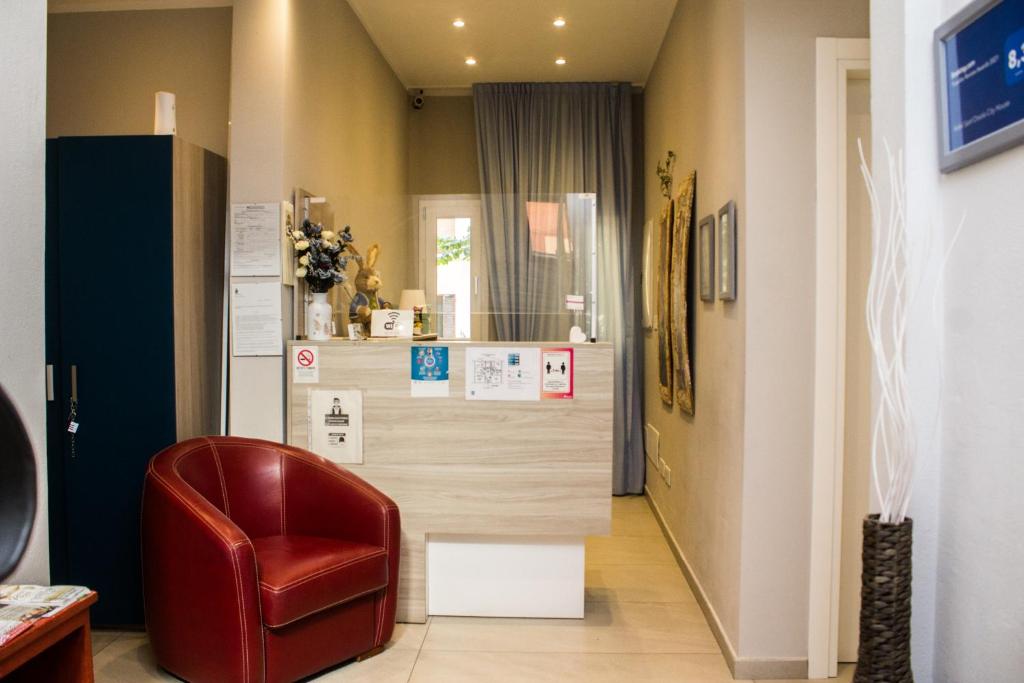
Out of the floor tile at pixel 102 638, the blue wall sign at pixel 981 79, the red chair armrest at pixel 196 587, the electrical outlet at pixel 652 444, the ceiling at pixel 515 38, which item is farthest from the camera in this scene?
the electrical outlet at pixel 652 444

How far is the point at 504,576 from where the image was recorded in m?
3.21

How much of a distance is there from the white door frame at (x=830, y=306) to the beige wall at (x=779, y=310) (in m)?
0.03

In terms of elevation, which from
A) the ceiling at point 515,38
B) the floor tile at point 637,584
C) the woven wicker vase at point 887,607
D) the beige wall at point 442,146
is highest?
the ceiling at point 515,38

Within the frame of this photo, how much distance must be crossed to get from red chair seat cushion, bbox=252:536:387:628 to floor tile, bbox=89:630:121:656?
757 millimetres

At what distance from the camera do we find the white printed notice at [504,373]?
3.11m

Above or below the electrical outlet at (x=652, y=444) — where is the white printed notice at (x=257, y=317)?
above

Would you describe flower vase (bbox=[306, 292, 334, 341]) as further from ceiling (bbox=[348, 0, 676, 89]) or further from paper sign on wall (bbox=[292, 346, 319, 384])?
ceiling (bbox=[348, 0, 676, 89])

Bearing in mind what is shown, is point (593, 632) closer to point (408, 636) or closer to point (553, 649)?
point (553, 649)

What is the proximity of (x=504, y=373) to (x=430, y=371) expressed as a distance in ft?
1.07

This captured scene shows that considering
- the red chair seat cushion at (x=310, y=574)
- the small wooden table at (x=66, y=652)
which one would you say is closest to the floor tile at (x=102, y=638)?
the red chair seat cushion at (x=310, y=574)

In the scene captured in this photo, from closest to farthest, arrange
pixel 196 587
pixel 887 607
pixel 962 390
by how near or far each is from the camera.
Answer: pixel 887 607 → pixel 962 390 → pixel 196 587

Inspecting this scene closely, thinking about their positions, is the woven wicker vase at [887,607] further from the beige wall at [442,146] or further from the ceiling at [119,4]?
the beige wall at [442,146]

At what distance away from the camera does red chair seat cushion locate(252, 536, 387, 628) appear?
7.81 feet

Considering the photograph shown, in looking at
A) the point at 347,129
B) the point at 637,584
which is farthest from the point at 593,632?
the point at 347,129
